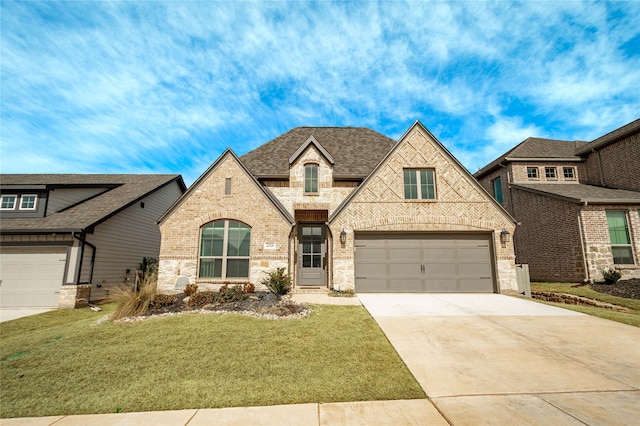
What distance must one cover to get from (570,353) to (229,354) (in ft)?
21.2

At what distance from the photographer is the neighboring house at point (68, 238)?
12445 mm

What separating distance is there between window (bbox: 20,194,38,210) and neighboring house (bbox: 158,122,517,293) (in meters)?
7.64

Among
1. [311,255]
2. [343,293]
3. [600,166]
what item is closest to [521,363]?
[343,293]

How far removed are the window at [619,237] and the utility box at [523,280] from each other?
18.4 feet

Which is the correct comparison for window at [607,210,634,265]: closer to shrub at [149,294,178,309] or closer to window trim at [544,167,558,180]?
window trim at [544,167,558,180]

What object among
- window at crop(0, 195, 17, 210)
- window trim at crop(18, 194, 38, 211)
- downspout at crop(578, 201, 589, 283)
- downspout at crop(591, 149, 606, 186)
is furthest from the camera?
downspout at crop(591, 149, 606, 186)

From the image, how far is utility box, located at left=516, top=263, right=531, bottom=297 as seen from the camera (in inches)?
473

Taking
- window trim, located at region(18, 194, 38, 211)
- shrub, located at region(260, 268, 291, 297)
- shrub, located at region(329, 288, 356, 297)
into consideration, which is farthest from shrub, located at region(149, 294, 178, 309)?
window trim, located at region(18, 194, 38, 211)

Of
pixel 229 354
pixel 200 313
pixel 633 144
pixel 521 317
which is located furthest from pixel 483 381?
pixel 633 144

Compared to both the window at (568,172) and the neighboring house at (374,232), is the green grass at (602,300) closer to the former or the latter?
the neighboring house at (374,232)

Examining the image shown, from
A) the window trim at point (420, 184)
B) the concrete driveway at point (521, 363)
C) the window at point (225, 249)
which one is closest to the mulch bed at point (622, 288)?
the concrete driveway at point (521, 363)

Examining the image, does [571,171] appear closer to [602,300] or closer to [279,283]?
[602,300]

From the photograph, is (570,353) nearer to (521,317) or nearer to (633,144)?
(521,317)

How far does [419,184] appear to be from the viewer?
1354 centimetres
